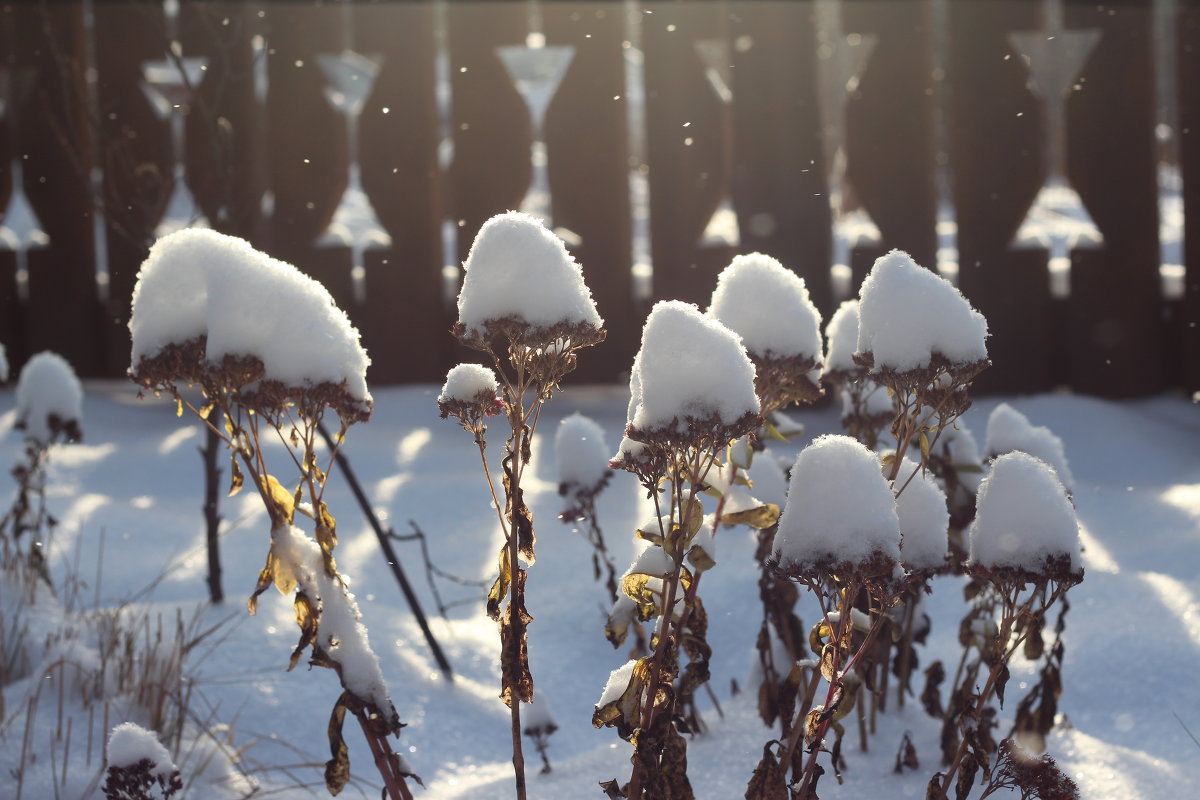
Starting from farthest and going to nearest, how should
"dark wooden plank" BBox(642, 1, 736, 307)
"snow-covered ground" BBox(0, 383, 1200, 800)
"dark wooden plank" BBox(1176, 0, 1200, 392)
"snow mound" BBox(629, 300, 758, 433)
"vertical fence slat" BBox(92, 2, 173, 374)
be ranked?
"vertical fence slat" BBox(92, 2, 173, 374), "dark wooden plank" BBox(642, 1, 736, 307), "dark wooden plank" BBox(1176, 0, 1200, 392), "snow-covered ground" BBox(0, 383, 1200, 800), "snow mound" BBox(629, 300, 758, 433)

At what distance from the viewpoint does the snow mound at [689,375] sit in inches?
47.4

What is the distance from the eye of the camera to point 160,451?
4.11 meters

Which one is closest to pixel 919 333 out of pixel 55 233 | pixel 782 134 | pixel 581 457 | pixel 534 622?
pixel 581 457

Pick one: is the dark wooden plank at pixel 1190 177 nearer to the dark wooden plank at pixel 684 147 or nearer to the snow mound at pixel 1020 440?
the dark wooden plank at pixel 684 147

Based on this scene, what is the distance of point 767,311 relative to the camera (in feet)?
4.90

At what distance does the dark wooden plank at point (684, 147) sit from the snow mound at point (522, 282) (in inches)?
115

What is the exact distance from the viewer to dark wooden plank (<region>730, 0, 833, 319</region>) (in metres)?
4.14

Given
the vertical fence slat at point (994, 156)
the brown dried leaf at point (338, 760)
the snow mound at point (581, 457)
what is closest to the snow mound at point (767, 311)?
the brown dried leaf at point (338, 760)

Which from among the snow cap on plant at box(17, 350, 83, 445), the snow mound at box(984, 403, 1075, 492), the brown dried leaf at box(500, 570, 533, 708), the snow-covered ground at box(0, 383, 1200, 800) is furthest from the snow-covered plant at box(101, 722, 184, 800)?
the snow cap on plant at box(17, 350, 83, 445)

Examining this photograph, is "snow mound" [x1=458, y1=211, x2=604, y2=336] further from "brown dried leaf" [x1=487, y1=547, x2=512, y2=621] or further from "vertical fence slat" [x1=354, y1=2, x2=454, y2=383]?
"vertical fence slat" [x1=354, y1=2, x2=454, y2=383]

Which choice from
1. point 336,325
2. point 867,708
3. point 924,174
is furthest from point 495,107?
point 336,325

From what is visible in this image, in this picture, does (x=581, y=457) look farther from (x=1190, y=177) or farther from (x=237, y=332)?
(x=1190, y=177)

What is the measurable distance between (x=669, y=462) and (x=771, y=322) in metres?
0.30

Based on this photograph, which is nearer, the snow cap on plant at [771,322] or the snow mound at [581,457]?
the snow cap on plant at [771,322]
